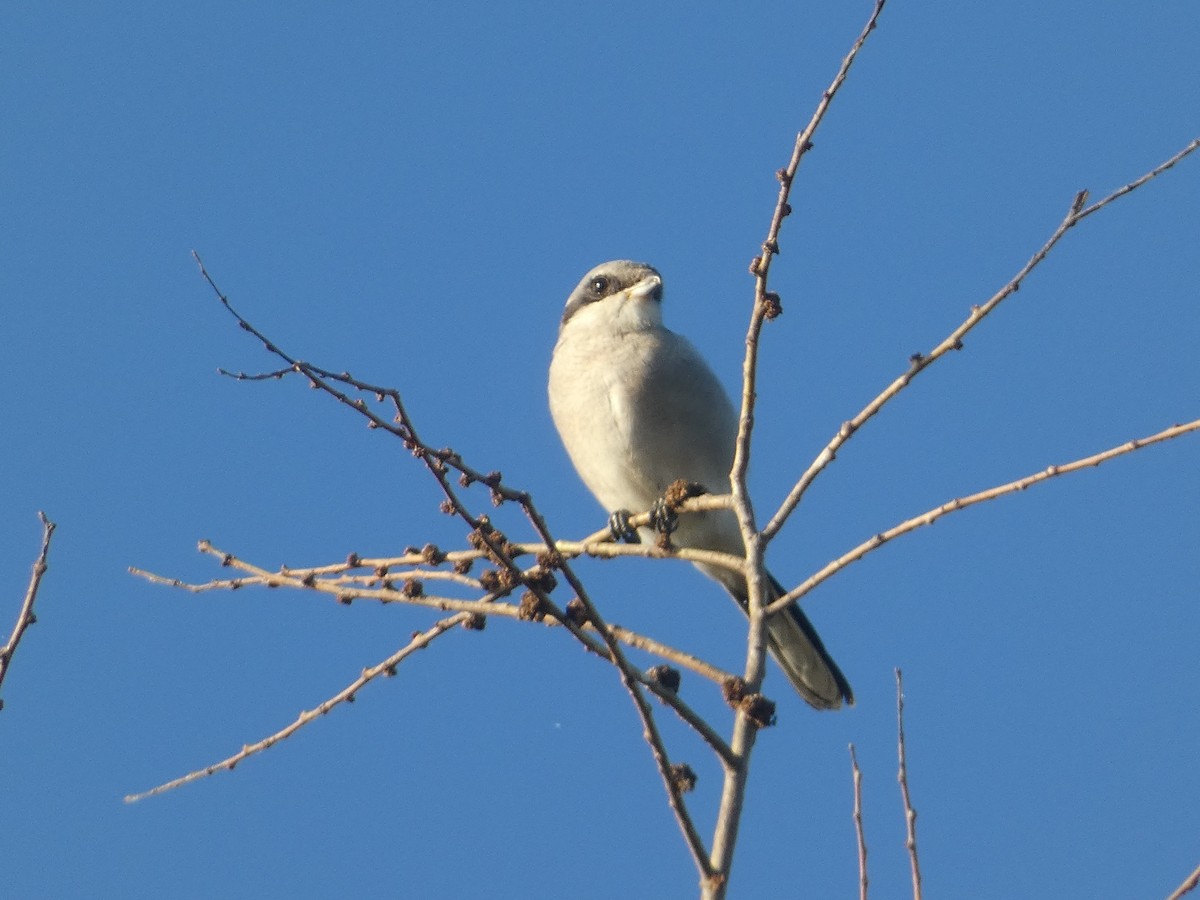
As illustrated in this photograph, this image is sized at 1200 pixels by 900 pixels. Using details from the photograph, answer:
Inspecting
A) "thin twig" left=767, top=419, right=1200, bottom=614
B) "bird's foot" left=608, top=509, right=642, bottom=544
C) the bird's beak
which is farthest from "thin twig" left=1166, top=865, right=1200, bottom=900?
the bird's beak

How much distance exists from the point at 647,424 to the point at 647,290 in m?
0.79

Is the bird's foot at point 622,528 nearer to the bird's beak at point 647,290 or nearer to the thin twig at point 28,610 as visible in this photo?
the bird's beak at point 647,290

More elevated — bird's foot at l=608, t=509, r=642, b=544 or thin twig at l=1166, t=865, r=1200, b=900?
bird's foot at l=608, t=509, r=642, b=544

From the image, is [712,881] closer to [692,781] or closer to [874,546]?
[692,781]

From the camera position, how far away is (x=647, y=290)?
19.4ft

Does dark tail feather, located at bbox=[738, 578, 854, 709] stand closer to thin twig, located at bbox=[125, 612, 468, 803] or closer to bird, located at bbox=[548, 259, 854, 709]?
bird, located at bbox=[548, 259, 854, 709]

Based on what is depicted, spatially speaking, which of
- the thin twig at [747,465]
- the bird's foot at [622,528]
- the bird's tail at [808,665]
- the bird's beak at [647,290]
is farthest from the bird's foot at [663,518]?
the bird's beak at [647,290]

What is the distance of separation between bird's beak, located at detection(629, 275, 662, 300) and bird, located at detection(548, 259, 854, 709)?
15 cm

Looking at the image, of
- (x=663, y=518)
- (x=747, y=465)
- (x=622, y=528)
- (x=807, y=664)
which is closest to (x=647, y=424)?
(x=622, y=528)

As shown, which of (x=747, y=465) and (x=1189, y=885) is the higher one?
(x=747, y=465)

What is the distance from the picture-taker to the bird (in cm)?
538

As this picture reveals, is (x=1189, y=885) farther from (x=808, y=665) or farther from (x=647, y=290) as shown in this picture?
(x=647, y=290)

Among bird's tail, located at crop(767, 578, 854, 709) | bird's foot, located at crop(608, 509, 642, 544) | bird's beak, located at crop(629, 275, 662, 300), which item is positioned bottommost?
bird's tail, located at crop(767, 578, 854, 709)

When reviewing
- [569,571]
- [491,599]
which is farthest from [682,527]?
[569,571]
